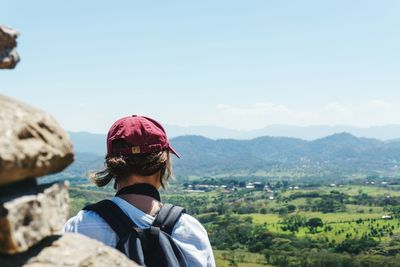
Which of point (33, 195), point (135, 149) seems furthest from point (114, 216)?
point (33, 195)

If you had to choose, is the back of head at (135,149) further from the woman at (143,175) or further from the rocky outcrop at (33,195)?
the rocky outcrop at (33,195)

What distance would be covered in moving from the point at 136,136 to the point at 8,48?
1.68 m

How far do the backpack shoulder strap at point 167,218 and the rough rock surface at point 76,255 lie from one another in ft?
2.71

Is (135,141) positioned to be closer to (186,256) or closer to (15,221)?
(186,256)

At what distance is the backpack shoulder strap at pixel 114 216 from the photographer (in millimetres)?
4457

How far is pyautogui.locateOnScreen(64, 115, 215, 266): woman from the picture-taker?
4785mm

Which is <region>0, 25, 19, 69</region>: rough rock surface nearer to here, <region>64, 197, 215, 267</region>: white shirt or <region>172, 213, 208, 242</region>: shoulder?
<region>64, 197, 215, 267</region>: white shirt

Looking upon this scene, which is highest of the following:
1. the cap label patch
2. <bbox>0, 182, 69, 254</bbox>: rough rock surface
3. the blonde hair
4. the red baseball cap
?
the red baseball cap

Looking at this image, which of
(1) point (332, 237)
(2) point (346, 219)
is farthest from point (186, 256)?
(2) point (346, 219)

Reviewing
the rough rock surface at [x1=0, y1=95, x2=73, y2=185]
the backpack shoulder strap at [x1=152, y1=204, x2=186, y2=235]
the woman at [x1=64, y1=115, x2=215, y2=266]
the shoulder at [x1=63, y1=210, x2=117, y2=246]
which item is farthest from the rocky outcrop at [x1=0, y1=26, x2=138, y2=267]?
the woman at [x1=64, y1=115, x2=215, y2=266]

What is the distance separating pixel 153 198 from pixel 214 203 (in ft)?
607

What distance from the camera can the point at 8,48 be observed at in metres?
3.56

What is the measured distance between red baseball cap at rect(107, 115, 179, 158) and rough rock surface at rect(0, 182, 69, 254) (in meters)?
1.23

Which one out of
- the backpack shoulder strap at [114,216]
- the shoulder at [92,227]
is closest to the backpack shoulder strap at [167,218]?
the backpack shoulder strap at [114,216]
